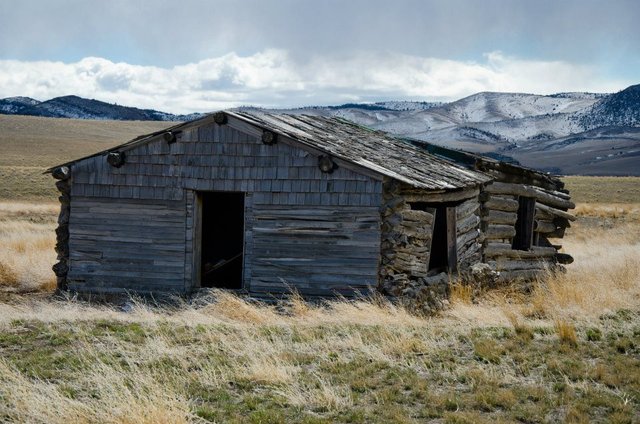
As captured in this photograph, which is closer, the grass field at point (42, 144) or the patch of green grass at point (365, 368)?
the patch of green grass at point (365, 368)

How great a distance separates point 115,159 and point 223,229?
4.31 metres

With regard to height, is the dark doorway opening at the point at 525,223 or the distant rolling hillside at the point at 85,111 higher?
the distant rolling hillside at the point at 85,111

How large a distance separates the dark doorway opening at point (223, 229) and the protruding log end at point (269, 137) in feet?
13.4

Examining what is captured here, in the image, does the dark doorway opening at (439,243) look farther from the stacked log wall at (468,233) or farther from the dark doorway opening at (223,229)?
the dark doorway opening at (223,229)

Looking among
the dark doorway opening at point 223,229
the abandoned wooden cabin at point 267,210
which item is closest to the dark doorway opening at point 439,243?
the abandoned wooden cabin at point 267,210

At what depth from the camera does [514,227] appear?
17.3 meters

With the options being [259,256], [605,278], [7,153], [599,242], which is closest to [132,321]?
[259,256]

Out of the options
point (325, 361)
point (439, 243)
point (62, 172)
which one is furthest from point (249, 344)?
point (439, 243)

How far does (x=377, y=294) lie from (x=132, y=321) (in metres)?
3.90

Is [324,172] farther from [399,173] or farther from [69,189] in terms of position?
[69,189]

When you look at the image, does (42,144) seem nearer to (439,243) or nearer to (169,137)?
(439,243)

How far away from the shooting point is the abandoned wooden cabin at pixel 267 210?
41.7ft

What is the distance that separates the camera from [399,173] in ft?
42.1

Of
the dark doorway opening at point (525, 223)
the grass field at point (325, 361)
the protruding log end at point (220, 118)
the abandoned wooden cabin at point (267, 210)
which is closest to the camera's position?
the grass field at point (325, 361)
